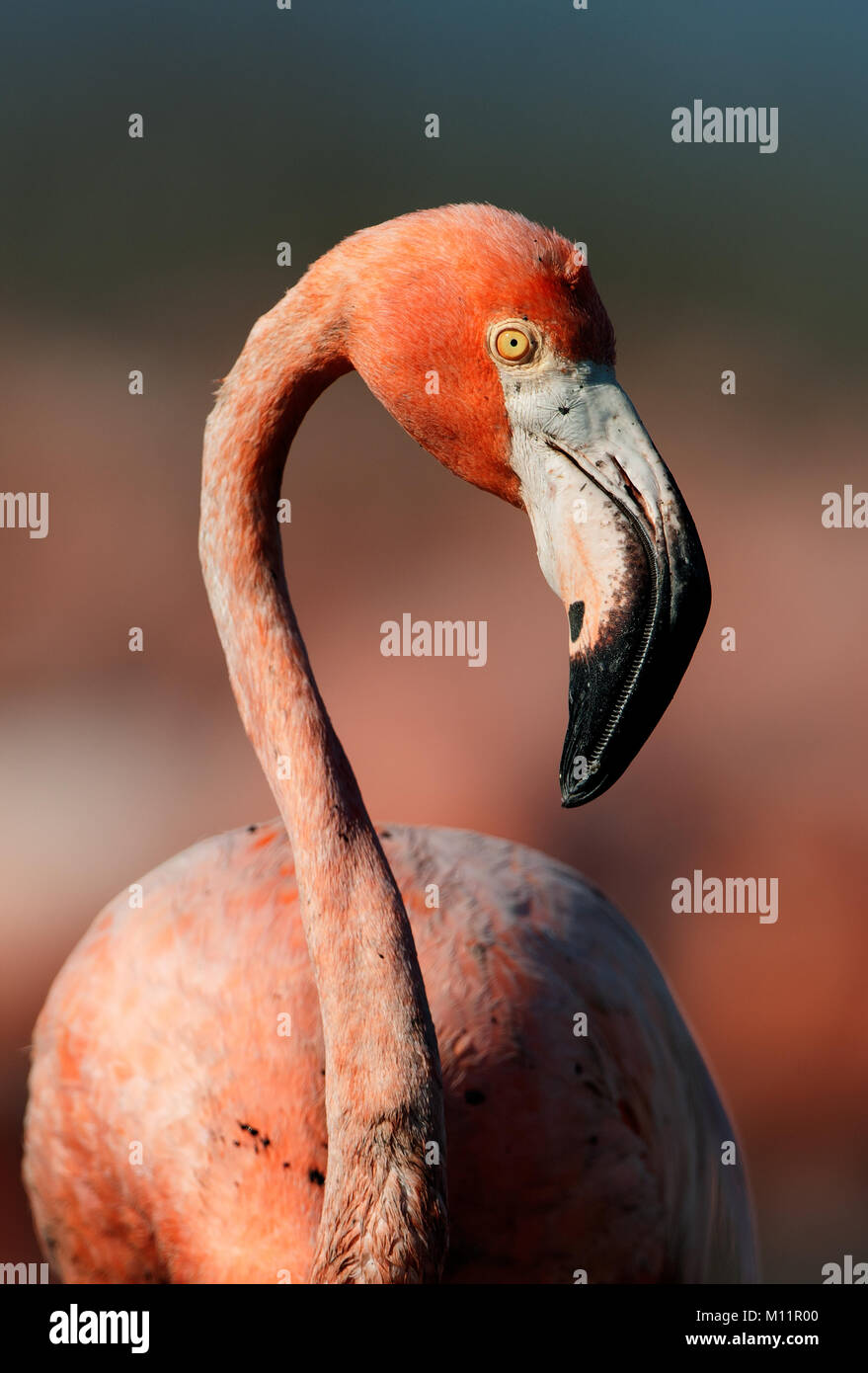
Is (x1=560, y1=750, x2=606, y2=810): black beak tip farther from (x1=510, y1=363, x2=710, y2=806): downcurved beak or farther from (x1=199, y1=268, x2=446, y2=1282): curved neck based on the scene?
(x1=199, y1=268, x2=446, y2=1282): curved neck

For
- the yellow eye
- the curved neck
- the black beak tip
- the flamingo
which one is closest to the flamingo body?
the flamingo

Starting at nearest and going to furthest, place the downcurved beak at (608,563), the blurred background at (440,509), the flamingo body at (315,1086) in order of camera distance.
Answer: the downcurved beak at (608,563) < the flamingo body at (315,1086) < the blurred background at (440,509)

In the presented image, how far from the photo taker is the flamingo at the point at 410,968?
1433 mm

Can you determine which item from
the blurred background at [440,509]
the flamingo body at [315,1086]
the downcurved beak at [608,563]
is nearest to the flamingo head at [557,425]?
the downcurved beak at [608,563]

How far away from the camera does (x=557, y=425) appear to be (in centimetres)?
146

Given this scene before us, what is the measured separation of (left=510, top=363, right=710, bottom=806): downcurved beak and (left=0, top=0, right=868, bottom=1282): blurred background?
9.96 ft

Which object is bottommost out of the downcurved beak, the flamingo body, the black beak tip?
the flamingo body

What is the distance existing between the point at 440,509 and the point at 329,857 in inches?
210

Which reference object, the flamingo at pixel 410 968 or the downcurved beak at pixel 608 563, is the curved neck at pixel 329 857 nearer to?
the flamingo at pixel 410 968

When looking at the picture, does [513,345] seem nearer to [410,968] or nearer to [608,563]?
[608,563]

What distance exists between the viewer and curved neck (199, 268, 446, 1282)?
1439 mm

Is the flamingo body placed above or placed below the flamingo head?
below
